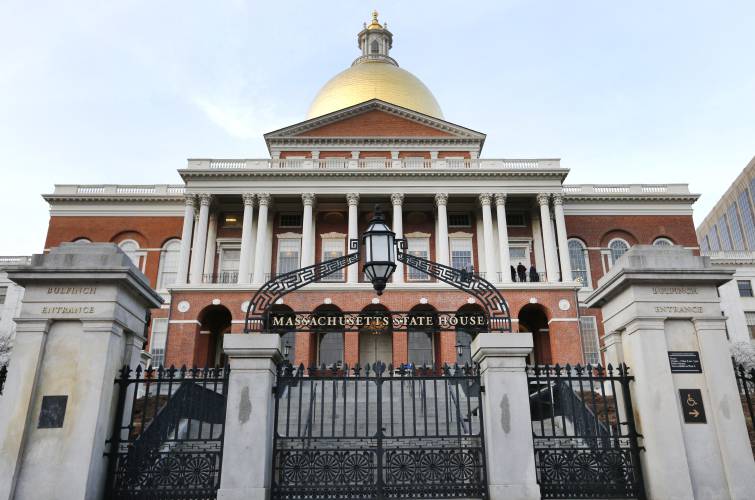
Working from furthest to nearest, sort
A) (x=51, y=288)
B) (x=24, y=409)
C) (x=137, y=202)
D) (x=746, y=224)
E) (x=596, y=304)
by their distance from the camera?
(x=746, y=224), (x=137, y=202), (x=596, y=304), (x=51, y=288), (x=24, y=409)

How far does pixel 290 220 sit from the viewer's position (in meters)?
40.0

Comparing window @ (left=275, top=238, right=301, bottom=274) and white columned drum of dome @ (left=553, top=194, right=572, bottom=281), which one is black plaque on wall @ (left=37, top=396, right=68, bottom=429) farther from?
white columned drum of dome @ (left=553, top=194, right=572, bottom=281)

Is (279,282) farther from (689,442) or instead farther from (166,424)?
(689,442)

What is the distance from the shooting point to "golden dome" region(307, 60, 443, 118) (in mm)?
47250

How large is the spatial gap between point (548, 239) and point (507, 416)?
3077cm

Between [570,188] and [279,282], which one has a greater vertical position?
[570,188]

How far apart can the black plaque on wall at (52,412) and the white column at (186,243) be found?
2933 cm

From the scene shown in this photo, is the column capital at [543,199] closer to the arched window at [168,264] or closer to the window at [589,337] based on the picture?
the window at [589,337]

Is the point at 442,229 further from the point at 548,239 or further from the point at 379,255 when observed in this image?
the point at 379,255

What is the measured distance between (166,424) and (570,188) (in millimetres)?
39409

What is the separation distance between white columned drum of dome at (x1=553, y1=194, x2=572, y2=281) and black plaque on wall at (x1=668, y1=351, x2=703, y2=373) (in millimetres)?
29076

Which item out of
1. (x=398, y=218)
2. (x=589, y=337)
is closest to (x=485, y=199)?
(x=398, y=218)

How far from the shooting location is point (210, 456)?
7.16 m

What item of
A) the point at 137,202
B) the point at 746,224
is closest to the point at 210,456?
the point at 137,202
